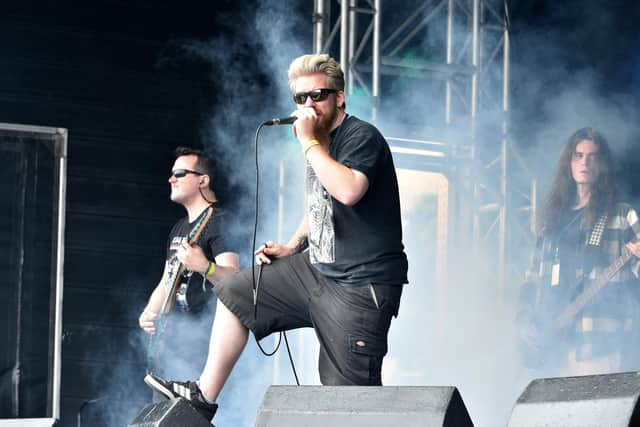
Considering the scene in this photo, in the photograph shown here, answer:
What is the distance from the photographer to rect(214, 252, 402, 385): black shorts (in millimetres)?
3043

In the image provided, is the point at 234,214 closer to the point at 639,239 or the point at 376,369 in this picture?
the point at 639,239

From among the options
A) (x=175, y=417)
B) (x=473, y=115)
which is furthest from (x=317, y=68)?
(x=473, y=115)

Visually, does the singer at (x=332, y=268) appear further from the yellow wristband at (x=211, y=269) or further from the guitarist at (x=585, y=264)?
the guitarist at (x=585, y=264)

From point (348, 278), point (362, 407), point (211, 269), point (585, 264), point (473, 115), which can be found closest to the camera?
point (362, 407)

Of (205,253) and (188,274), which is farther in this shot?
(188,274)

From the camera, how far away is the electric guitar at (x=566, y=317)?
4.90 m

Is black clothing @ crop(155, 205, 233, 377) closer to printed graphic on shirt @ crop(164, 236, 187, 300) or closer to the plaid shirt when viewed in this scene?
printed graphic on shirt @ crop(164, 236, 187, 300)

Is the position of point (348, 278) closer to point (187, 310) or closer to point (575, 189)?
point (187, 310)

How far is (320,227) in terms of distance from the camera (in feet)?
10.3

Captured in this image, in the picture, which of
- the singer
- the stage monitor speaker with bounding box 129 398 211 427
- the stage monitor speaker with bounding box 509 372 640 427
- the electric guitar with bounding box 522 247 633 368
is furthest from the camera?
the electric guitar with bounding box 522 247 633 368

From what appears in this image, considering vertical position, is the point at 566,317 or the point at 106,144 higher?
the point at 106,144

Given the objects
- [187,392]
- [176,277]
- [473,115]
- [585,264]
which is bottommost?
[187,392]

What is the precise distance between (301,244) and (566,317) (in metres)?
2.13

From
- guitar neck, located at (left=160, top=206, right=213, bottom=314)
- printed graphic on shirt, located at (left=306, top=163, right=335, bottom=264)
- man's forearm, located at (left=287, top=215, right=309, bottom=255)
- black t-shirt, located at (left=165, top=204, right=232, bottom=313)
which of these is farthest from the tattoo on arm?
guitar neck, located at (left=160, top=206, right=213, bottom=314)
